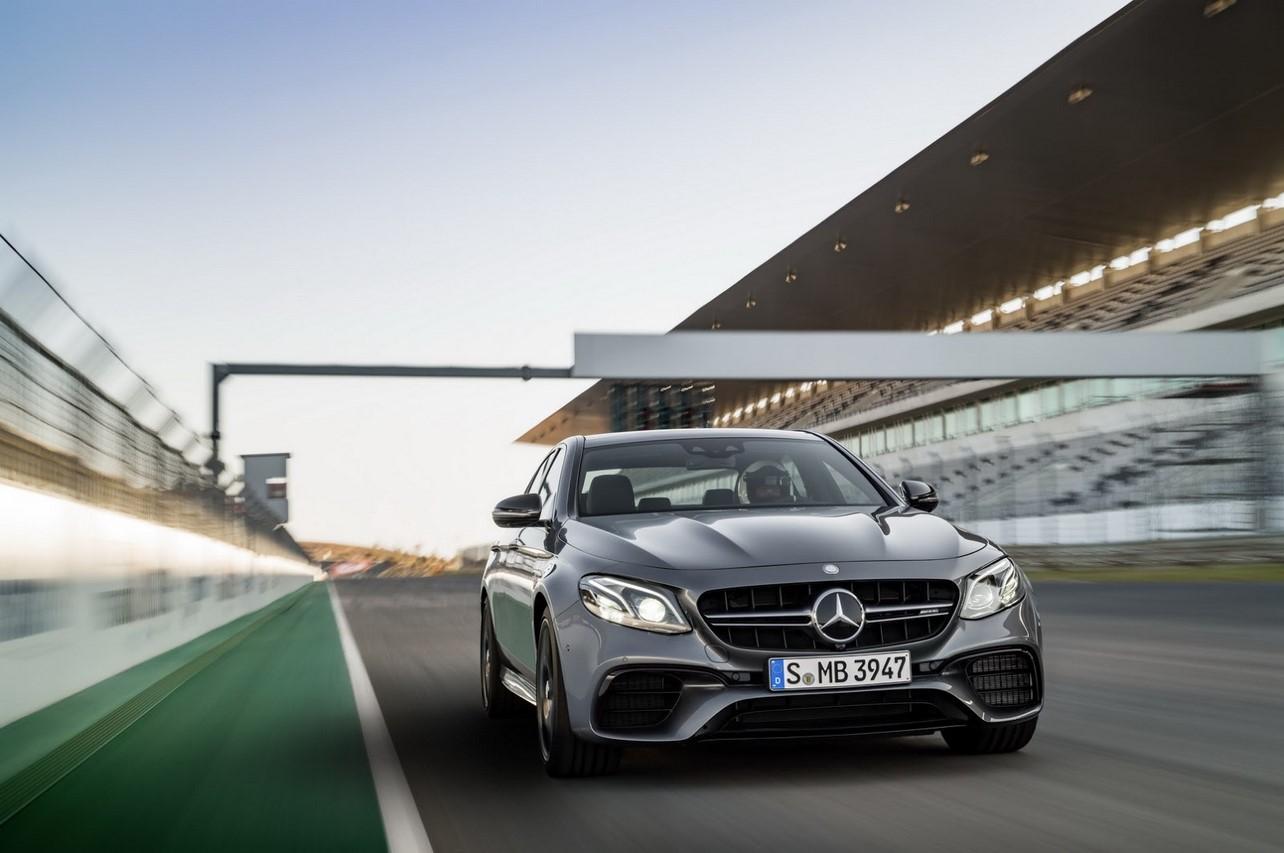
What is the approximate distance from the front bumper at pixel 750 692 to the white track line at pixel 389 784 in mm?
753

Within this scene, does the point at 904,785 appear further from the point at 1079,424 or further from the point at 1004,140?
the point at 1079,424

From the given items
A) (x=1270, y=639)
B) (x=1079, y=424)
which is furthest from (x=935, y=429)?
(x=1270, y=639)

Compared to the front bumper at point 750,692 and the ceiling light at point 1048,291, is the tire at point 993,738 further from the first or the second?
the ceiling light at point 1048,291

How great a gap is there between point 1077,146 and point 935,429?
2660 centimetres

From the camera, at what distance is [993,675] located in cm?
601

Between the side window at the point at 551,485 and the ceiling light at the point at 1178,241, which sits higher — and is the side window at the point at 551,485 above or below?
below

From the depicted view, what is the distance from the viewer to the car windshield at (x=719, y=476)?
23.8 feet

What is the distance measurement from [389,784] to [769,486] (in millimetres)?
2293

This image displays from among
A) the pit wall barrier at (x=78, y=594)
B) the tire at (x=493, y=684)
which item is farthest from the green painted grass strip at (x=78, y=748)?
the tire at (x=493, y=684)

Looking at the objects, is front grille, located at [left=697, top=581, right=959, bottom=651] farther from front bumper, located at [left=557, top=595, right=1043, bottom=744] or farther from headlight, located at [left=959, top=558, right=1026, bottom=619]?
headlight, located at [left=959, top=558, right=1026, bottom=619]

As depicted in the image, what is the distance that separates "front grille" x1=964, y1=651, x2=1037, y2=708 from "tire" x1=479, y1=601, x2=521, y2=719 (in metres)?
3.18

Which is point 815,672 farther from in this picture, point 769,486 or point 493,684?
point 493,684

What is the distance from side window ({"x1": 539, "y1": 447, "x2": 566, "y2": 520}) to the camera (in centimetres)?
758

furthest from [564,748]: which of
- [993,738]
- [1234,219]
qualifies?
[1234,219]
